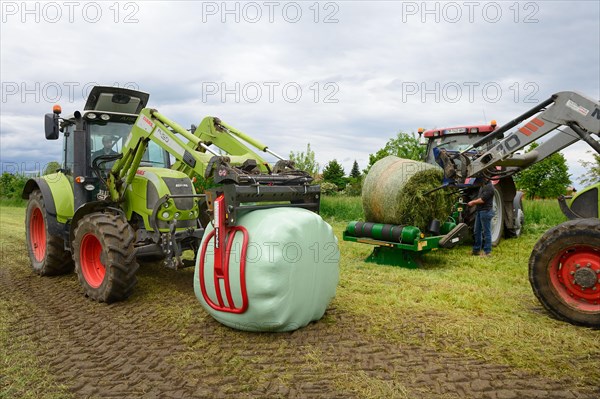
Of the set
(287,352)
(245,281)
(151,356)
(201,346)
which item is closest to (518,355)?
(287,352)

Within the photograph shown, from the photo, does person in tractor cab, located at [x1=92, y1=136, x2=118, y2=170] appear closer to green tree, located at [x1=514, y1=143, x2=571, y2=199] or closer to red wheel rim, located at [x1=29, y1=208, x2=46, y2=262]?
red wheel rim, located at [x1=29, y1=208, x2=46, y2=262]

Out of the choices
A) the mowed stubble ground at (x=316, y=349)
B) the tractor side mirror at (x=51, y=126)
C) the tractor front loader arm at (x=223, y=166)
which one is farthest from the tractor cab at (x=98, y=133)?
the mowed stubble ground at (x=316, y=349)

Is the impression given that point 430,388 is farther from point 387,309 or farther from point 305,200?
point 305,200

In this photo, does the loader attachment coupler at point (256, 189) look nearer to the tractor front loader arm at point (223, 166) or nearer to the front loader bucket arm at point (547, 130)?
the tractor front loader arm at point (223, 166)

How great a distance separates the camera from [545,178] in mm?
44406

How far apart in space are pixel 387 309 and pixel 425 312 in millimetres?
389

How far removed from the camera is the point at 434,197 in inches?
301

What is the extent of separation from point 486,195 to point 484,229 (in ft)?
2.04

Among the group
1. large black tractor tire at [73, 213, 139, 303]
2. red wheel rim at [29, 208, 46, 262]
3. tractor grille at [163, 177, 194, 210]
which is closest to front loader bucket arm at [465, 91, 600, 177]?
tractor grille at [163, 177, 194, 210]

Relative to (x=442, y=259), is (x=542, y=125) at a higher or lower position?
higher

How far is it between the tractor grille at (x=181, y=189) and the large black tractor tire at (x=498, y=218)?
6.24 meters

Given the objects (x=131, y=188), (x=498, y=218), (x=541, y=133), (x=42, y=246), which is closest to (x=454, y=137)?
(x=498, y=218)

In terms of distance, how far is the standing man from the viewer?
317 inches

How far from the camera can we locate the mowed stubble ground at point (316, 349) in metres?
3.33
